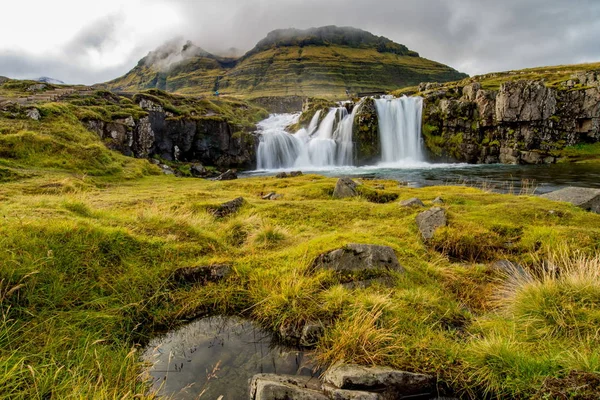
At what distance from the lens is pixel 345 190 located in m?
15.9

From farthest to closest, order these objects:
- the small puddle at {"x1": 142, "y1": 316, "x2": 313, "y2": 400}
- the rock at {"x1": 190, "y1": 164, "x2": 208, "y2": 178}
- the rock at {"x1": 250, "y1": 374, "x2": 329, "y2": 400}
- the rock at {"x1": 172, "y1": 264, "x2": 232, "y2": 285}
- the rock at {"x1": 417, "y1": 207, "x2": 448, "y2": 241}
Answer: the rock at {"x1": 190, "y1": 164, "x2": 208, "y2": 178}
the rock at {"x1": 417, "y1": 207, "x2": 448, "y2": 241}
the rock at {"x1": 172, "y1": 264, "x2": 232, "y2": 285}
the small puddle at {"x1": 142, "y1": 316, "x2": 313, "y2": 400}
the rock at {"x1": 250, "y1": 374, "x2": 329, "y2": 400}

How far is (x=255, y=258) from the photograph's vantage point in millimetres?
6980

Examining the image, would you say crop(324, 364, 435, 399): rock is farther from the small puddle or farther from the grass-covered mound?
the small puddle

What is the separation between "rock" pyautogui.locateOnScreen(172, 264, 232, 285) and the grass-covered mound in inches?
7.0

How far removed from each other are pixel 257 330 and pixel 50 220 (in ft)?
15.3

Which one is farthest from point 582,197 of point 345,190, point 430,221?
point 345,190

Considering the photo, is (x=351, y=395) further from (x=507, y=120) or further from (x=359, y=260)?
(x=507, y=120)

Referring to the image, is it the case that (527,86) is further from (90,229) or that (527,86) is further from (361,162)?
(90,229)

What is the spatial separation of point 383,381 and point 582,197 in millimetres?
14823

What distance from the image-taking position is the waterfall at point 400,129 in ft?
191

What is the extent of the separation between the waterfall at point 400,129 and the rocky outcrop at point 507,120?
74.4 inches

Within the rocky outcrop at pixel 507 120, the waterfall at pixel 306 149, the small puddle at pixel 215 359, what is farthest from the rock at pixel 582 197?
the rocky outcrop at pixel 507 120

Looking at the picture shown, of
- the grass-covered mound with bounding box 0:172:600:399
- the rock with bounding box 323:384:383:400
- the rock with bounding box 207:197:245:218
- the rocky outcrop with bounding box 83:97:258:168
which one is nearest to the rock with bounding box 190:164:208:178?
the rocky outcrop with bounding box 83:97:258:168

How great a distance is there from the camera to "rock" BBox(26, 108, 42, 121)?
27766 millimetres
